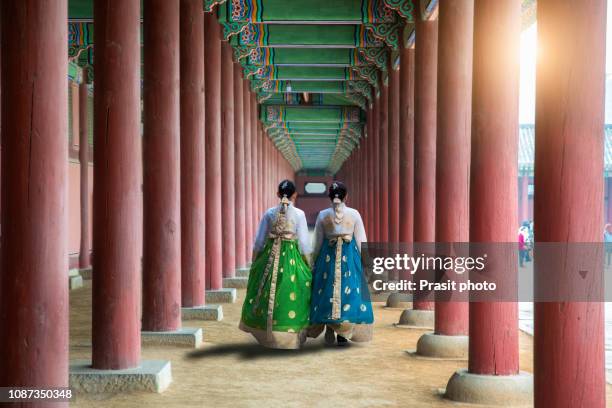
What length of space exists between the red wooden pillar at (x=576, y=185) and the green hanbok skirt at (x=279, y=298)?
14.0 ft

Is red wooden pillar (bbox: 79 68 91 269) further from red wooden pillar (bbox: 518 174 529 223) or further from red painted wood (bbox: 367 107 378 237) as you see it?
red wooden pillar (bbox: 518 174 529 223)

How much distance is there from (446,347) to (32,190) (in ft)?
15.4

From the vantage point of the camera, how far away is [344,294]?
886cm

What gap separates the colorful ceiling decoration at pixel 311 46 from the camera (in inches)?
564

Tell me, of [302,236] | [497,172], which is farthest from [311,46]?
[497,172]

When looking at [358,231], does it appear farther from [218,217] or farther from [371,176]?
[371,176]

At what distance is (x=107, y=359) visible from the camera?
273 inches

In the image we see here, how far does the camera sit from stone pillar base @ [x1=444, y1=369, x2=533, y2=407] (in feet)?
20.9

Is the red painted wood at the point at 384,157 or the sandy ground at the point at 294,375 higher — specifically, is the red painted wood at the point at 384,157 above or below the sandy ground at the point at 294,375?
above

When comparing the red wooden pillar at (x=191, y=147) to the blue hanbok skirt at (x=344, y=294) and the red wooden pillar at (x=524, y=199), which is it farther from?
the red wooden pillar at (x=524, y=199)

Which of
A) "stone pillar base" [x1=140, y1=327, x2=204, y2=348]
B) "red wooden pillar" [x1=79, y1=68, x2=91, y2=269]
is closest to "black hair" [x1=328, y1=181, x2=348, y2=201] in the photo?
"stone pillar base" [x1=140, y1=327, x2=204, y2=348]

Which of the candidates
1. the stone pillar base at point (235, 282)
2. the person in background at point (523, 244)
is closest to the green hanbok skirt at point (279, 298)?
the stone pillar base at point (235, 282)

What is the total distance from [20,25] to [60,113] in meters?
0.53

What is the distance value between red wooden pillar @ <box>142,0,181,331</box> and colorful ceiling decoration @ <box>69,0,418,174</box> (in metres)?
3.46
